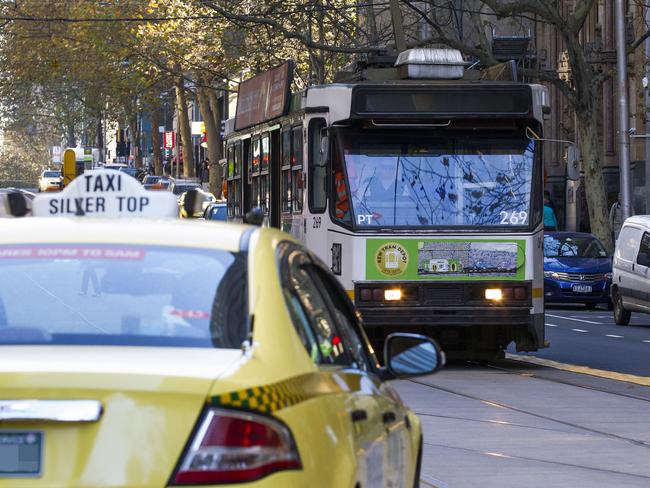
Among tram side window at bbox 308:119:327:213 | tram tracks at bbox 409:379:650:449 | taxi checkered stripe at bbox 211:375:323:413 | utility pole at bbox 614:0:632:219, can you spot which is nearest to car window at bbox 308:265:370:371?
taxi checkered stripe at bbox 211:375:323:413

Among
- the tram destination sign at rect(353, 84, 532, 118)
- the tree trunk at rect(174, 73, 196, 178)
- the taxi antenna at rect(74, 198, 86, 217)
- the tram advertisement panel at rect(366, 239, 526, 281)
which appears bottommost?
the tram advertisement panel at rect(366, 239, 526, 281)

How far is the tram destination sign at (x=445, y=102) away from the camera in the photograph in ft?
56.0

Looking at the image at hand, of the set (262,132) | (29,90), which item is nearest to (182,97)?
(29,90)

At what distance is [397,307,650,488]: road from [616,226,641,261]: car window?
6.77m

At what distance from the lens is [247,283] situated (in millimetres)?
4559

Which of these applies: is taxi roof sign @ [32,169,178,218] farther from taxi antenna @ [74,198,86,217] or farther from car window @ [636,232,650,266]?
car window @ [636,232,650,266]

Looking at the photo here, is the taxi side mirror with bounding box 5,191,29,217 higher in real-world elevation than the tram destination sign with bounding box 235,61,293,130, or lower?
lower

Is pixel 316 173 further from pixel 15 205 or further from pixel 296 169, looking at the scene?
pixel 15 205

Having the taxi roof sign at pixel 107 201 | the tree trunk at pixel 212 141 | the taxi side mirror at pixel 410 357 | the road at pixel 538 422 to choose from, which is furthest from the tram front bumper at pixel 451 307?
the tree trunk at pixel 212 141

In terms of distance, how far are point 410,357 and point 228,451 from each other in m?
1.89

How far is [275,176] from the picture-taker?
19.9m

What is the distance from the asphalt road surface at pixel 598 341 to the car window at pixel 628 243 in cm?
Result: 117

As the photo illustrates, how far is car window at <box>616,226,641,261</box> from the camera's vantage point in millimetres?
27078

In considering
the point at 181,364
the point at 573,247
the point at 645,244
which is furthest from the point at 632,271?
the point at 181,364
